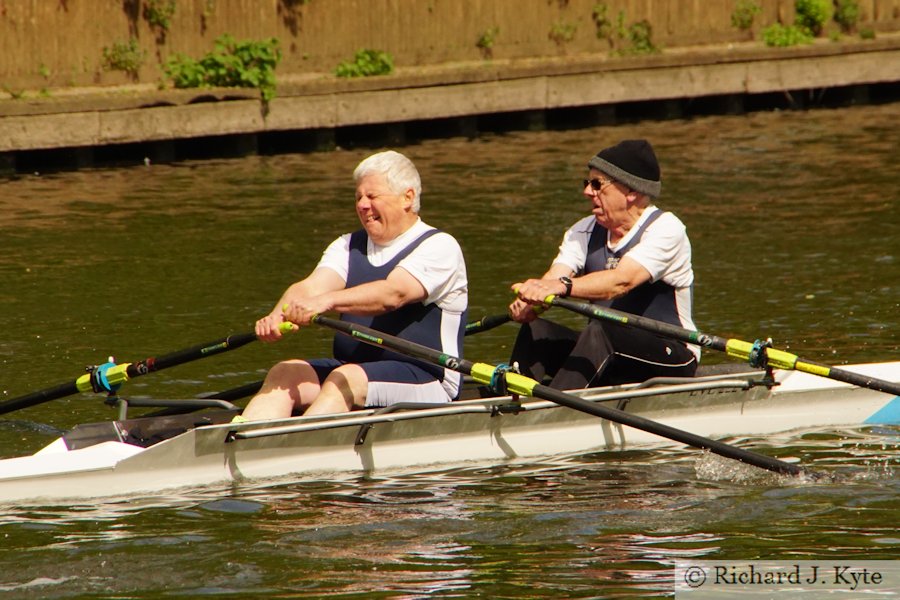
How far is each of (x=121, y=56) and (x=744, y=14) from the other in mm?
9852

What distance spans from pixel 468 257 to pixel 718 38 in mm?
11470

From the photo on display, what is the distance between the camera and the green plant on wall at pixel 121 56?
1938 centimetres

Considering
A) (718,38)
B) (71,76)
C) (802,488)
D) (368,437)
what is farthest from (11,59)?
(802,488)

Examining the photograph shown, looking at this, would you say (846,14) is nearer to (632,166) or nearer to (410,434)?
(632,166)

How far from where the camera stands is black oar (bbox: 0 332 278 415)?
8133mm

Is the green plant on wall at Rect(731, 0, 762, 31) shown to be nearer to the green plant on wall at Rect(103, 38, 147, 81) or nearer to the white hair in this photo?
the green plant on wall at Rect(103, 38, 147, 81)

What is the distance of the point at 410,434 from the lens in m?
7.93

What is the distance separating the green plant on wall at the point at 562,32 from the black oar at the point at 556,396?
50.6 ft

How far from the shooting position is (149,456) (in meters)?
7.40

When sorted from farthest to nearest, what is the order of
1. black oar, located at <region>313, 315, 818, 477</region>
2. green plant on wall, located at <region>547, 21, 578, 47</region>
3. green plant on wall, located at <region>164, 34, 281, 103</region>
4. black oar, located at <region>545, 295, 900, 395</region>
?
green plant on wall, located at <region>547, 21, 578, 47</region>, green plant on wall, located at <region>164, 34, 281, 103</region>, black oar, located at <region>545, 295, 900, 395</region>, black oar, located at <region>313, 315, 818, 477</region>

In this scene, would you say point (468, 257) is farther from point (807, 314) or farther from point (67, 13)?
point (67, 13)

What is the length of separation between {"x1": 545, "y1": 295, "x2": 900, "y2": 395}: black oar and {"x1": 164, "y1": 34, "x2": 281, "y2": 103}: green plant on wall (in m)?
11.5

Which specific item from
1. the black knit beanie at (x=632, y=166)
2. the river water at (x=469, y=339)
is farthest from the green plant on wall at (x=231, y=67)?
the black knit beanie at (x=632, y=166)

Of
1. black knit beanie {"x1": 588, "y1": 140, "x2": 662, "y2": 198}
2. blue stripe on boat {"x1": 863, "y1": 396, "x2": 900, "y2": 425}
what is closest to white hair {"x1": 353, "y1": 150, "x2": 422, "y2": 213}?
black knit beanie {"x1": 588, "y1": 140, "x2": 662, "y2": 198}
